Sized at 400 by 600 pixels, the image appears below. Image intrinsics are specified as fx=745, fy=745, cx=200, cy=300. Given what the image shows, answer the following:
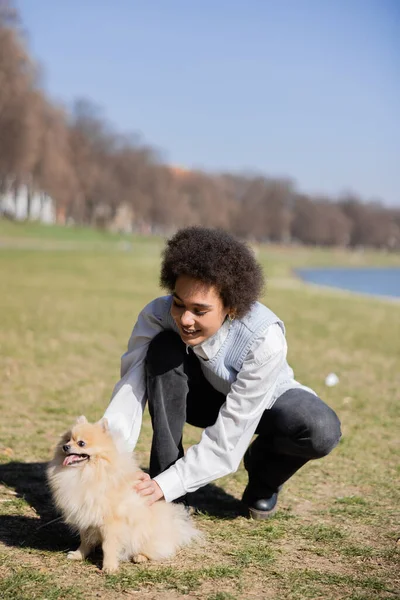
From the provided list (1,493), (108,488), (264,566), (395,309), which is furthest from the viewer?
(395,309)

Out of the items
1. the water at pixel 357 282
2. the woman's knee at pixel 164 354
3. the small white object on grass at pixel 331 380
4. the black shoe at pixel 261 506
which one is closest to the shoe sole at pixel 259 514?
the black shoe at pixel 261 506

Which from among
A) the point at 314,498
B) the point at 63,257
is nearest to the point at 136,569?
the point at 314,498

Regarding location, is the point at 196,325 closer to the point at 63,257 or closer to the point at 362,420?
the point at 362,420

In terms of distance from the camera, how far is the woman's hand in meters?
3.17

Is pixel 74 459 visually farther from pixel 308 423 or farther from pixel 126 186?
pixel 126 186

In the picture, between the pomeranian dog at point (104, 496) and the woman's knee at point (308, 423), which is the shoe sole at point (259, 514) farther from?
the pomeranian dog at point (104, 496)

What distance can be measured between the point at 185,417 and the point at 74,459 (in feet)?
2.72

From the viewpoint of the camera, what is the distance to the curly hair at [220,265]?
3312 millimetres

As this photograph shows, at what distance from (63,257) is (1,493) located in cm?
2893

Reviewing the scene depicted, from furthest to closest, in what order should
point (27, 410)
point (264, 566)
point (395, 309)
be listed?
point (395, 309) → point (27, 410) → point (264, 566)

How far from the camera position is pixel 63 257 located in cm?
3244

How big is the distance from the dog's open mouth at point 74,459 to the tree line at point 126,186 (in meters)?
1.62

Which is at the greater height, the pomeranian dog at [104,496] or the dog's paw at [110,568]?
the pomeranian dog at [104,496]

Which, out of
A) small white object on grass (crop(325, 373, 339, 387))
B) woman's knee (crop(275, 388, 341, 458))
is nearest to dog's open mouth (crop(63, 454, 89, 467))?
woman's knee (crop(275, 388, 341, 458))
